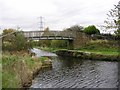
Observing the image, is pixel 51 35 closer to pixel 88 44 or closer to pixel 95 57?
pixel 88 44

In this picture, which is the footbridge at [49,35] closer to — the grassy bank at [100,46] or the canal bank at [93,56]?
the grassy bank at [100,46]

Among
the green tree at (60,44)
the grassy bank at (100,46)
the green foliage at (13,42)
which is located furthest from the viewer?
the green tree at (60,44)

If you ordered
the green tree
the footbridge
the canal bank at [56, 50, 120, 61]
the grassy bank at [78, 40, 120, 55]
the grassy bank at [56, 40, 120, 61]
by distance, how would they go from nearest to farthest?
the canal bank at [56, 50, 120, 61] < the grassy bank at [56, 40, 120, 61] < the grassy bank at [78, 40, 120, 55] < the footbridge < the green tree

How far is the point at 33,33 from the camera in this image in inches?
2466

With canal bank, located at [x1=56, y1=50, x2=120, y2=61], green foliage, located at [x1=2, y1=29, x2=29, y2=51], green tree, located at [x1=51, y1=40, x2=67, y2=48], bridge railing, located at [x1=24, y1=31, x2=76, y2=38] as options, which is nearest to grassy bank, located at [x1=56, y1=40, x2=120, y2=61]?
canal bank, located at [x1=56, y1=50, x2=120, y2=61]

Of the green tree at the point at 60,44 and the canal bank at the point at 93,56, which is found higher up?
the green tree at the point at 60,44

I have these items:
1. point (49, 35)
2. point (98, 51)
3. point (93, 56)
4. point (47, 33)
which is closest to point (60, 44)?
point (49, 35)

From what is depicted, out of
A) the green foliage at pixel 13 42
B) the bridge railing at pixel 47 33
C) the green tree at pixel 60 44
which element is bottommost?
the green tree at pixel 60 44

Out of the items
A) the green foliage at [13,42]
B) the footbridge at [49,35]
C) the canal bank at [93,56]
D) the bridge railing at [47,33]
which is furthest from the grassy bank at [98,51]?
the green foliage at [13,42]

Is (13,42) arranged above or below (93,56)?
above

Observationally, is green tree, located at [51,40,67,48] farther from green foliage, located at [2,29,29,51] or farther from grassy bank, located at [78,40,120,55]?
green foliage, located at [2,29,29,51]

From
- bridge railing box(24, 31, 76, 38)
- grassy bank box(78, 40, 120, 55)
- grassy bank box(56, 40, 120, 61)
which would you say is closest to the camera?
grassy bank box(56, 40, 120, 61)

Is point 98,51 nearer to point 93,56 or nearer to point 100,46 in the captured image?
point 100,46

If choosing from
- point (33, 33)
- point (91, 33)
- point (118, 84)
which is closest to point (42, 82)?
point (118, 84)
